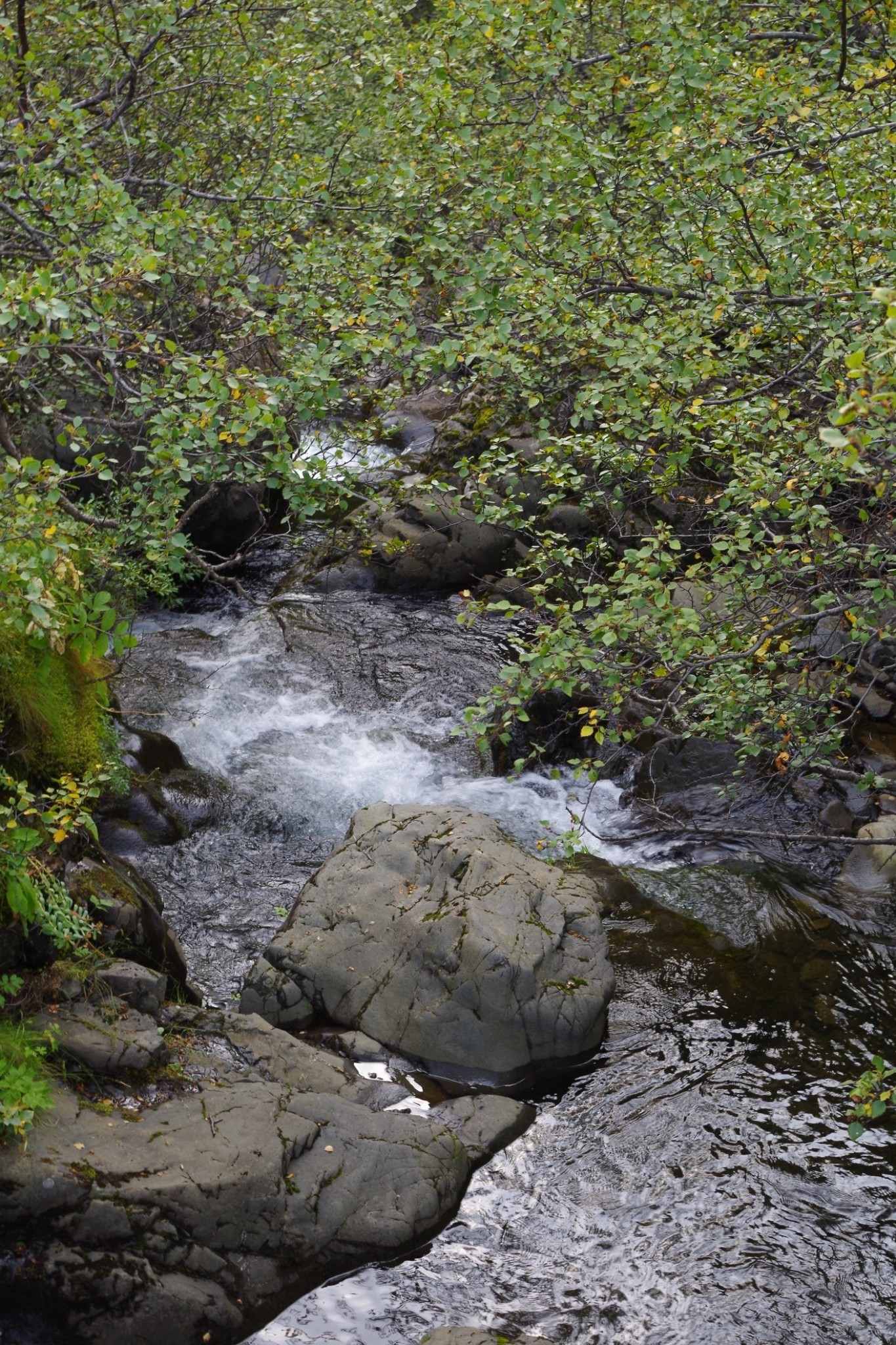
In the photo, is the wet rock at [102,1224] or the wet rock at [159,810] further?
the wet rock at [159,810]

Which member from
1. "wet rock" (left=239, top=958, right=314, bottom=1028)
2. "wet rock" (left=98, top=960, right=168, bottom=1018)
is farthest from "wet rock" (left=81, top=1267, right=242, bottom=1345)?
"wet rock" (left=239, top=958, right=314, bottom=1028)

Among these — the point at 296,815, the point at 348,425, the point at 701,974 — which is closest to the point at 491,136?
the point at 348,425

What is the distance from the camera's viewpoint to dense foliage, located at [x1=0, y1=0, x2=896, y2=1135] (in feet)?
21.2

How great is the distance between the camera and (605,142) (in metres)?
8.41

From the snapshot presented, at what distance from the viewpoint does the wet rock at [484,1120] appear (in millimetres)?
6637

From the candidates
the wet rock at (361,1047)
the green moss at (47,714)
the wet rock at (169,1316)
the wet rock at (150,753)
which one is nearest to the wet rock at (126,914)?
the green moss at (47,714)

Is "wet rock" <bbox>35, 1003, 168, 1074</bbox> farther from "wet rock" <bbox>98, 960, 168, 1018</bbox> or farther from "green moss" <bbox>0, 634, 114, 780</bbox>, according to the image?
"green moss" <bbox>0, 634, 114, 780</bbox>

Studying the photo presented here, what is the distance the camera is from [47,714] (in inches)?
274

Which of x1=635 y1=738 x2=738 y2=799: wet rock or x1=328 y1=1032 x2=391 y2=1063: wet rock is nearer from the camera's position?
x1=328 y1=1032 x2=391 y2=1063: wet rock

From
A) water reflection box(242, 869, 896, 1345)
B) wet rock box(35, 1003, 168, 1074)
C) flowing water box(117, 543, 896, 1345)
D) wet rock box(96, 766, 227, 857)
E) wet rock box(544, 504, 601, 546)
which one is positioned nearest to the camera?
water reflection box(242, 869, 896, 1345)

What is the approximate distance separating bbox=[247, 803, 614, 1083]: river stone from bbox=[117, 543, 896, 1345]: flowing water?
0.53 m

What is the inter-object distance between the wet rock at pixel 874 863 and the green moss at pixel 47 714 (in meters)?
6.58

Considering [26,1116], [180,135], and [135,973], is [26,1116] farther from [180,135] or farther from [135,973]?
[180,135]

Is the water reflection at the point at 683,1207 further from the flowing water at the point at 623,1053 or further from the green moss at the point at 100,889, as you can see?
the green moss at the point at 100,889
